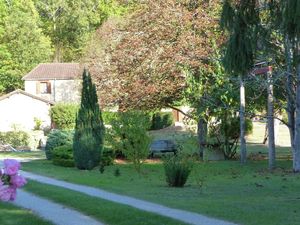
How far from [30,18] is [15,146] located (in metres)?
27.4

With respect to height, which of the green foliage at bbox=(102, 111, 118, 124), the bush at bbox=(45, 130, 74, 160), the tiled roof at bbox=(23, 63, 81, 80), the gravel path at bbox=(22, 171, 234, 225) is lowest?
the gravel path at bbox=(22, 171, 234, 225)

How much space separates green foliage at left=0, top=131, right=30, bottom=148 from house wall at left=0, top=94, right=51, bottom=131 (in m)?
14.9

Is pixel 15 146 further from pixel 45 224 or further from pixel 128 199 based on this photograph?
pixel 45 224

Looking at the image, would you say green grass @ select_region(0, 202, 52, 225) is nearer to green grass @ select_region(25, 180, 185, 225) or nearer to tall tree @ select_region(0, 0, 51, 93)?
green grass @ select_region(25, 180, 185, 225)

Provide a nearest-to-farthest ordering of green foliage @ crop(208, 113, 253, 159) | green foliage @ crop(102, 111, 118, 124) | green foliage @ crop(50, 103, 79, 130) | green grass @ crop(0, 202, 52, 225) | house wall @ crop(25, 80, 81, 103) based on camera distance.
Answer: green grass @ crop(0, 202, 52, 225)
green foliage @ crop(102, 111, 118, 124)
green foliage @ crop(208, 113, 253, 159)
green foliage @ crop(50, 103, 79, 130)
house wall @ crop(25, 80, 81, 103)

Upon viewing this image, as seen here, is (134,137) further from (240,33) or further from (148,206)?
(240,33)

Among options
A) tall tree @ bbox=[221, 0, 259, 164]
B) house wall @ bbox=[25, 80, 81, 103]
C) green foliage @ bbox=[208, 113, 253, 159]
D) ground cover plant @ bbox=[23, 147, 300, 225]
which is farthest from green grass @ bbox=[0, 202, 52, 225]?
house wall @ bbox=[25, 80, 81, 103]

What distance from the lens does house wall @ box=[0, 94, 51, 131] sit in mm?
61469

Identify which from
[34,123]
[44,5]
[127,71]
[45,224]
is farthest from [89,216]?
[44,5]

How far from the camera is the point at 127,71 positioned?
31109 millimetres

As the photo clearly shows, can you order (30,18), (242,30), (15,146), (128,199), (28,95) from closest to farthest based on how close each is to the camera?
(242,30) < (128,199) < (15,146) < (28,95) < (30,18)

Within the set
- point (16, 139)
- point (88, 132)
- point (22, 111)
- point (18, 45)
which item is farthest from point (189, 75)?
point (18, 45)

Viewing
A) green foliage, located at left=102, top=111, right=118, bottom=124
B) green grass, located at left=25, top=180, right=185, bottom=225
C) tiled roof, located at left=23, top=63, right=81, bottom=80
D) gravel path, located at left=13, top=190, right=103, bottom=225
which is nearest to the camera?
green grass, located at left=25, top=180, right=185, bottom=225

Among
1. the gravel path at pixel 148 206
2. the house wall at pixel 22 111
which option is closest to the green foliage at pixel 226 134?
the gravel path at pixel 148 206
